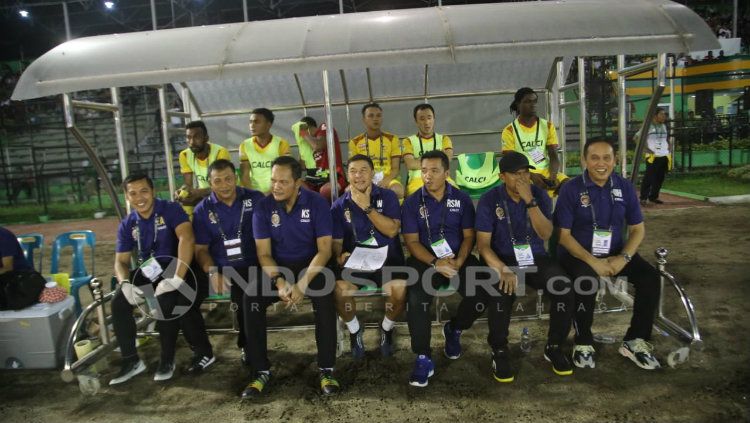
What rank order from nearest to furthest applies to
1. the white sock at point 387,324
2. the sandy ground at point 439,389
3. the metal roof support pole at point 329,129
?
the sandy ground at point 439,389 → the white sock at point 387,324 → the metal roof support pole at point 329,129

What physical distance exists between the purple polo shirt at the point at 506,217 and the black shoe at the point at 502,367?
754mm

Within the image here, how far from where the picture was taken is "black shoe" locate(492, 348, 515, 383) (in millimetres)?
3215

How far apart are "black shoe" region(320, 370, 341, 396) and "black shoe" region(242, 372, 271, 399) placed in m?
0.41

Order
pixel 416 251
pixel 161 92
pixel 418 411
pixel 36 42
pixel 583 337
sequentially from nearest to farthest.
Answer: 1. pixel 418 411
2. pixel 583 337
3. pixel 416 251
4. pixel 161 92
5. pixel 36 42

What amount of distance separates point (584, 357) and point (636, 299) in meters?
0.60

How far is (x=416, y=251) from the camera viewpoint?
361cm

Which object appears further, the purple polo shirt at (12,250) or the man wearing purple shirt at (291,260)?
the purple polo shirt at (12,250)

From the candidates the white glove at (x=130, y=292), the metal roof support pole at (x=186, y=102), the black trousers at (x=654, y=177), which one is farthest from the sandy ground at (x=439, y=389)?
the black trousers at (x=654, y=177)

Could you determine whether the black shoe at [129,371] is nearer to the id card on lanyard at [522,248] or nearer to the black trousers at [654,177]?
the id card on lanyard at [522,248]

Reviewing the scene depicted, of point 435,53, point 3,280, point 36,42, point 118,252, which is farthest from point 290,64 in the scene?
point 36,42

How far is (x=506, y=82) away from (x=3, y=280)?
19.3 feet

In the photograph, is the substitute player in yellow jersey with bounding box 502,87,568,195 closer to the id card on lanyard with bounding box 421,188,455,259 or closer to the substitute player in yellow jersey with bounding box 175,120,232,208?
the id card on lanyard with bounding box 421,188,455,259

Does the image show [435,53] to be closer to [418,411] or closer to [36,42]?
[418,411]

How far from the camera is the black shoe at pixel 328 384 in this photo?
10.4 feet
